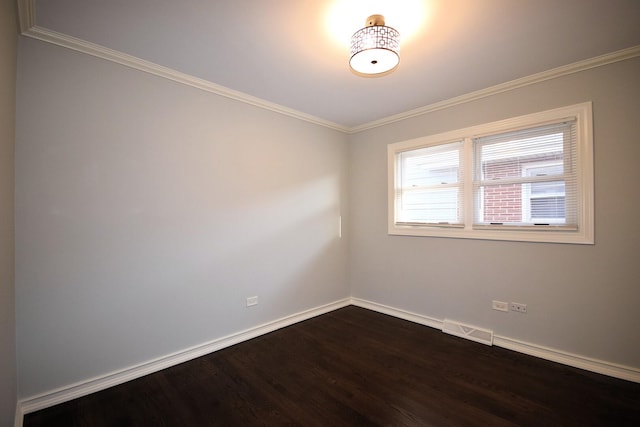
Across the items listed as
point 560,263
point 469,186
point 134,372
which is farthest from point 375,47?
point 134,372

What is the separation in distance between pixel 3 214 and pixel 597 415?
12.7ft

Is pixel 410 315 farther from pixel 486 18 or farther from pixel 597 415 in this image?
pixel 486 18

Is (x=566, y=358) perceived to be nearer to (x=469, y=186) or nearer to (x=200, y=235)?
(x=469, y=186)

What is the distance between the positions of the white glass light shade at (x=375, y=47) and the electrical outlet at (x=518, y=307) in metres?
2.64

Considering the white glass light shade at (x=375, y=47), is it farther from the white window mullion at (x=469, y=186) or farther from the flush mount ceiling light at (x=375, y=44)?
the white window mullion at (x=469, y=186)

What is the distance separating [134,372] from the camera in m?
2.32

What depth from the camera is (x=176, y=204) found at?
2.58m

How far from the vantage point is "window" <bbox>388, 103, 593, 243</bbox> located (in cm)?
253

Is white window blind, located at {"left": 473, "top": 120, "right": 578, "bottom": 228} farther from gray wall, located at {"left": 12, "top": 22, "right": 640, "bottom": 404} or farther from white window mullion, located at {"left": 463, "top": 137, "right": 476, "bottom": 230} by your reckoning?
gray wall, located at {"left": 12, "top": 22, "right": 640, "bottom": 404}

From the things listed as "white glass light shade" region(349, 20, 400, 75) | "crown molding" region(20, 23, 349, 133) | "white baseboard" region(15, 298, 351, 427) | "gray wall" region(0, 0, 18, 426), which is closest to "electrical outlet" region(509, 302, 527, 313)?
"white baseboard" region(15, 298, 351, 427)

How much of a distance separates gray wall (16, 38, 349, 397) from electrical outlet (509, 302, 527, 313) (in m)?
2.45

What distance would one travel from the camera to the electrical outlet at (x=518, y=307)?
2765mm

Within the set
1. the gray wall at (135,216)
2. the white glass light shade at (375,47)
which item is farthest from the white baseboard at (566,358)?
the white glass light shade at (375,47)

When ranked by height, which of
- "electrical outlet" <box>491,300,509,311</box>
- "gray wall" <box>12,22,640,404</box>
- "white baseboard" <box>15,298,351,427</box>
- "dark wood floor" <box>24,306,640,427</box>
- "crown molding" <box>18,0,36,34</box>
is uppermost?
"crown molding" <box>18,0,36,34</box>
